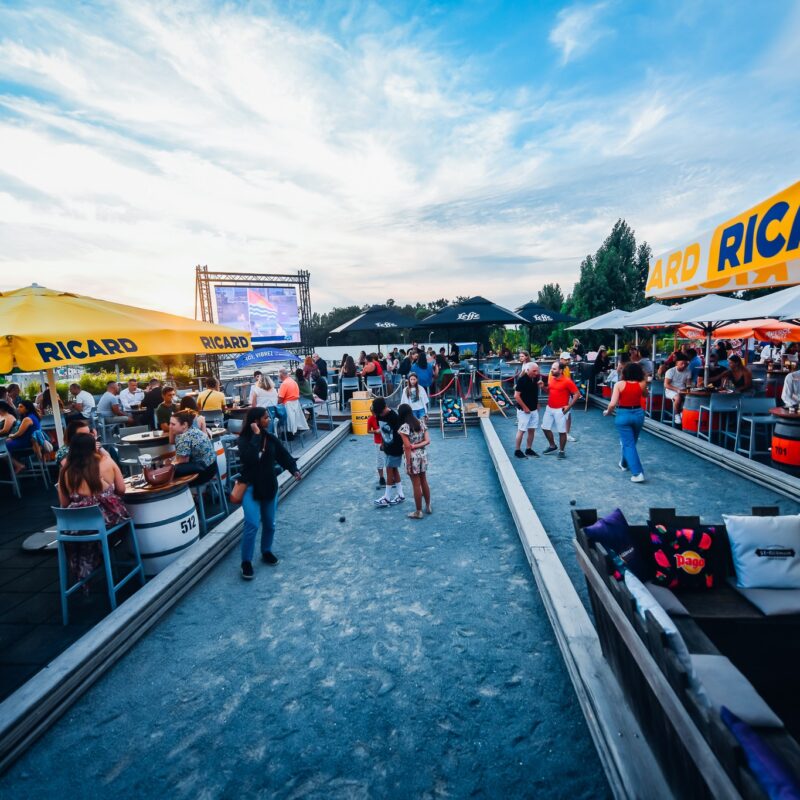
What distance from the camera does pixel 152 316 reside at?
18.3 feet

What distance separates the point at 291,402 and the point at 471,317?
6.67 meters

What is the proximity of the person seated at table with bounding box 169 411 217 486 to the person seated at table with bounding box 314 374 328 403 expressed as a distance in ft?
25.5

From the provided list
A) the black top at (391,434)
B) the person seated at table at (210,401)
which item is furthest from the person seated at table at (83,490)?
the person seated at table at (210,401)

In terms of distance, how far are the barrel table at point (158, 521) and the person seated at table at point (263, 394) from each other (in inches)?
183

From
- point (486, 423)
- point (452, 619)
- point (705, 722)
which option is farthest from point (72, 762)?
Result: point (486, 423)

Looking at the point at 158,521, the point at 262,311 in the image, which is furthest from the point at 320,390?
the point at 262,311

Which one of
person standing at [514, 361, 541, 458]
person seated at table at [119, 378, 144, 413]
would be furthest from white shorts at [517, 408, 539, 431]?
person seated at table at [119, 378, 144, 413]

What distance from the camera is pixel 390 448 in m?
6.47

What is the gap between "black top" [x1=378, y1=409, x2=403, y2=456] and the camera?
20.7 feet

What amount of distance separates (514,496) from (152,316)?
17.9 ft

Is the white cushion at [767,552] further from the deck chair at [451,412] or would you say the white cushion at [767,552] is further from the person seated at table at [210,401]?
the person seated at table at [210,401]

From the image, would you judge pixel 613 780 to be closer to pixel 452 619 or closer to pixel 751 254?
pixel 452 619

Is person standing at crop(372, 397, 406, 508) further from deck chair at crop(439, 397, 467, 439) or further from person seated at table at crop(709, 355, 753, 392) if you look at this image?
person seated at table at crop(709, 355, 753, 392)

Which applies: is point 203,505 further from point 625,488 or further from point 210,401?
point 625,488
